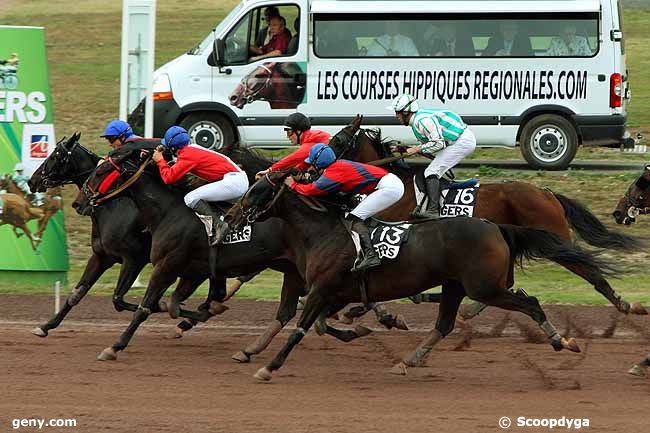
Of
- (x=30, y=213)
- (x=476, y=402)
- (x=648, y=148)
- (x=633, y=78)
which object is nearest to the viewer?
(x=476, y=402)

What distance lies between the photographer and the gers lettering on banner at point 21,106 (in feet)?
41.1

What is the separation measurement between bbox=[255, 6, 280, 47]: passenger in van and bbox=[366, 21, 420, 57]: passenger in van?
142cm

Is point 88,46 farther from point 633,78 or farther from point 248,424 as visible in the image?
point 248,424

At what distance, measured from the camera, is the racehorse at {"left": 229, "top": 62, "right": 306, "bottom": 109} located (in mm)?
18672

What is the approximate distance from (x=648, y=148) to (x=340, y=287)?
1276 cm

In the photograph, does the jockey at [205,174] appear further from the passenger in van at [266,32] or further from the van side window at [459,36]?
the van side window at [459,36]

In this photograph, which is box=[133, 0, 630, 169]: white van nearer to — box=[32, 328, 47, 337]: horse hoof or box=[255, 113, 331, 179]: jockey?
box=[255, 113, 331, 179]: jockey

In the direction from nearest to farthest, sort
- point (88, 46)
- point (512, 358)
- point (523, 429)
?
1. point (523, 429)
2. point (512, 358)
3. point (88, 46)

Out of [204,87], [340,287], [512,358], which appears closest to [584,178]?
[204,87]

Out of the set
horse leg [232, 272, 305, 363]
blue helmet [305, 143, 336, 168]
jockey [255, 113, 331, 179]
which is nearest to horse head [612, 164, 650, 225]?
jockey [255, 113, 331, 179]

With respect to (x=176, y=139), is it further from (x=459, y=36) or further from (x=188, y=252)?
(x=459, y=36)

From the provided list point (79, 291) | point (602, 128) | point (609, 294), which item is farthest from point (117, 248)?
point (602, 128)

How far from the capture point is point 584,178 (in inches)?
746

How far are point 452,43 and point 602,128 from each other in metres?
2.49
